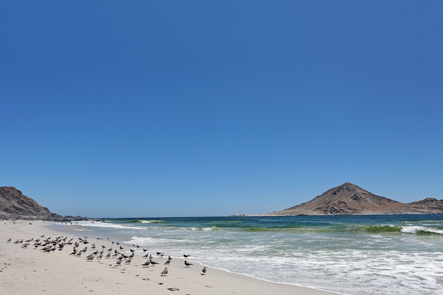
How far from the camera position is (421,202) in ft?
498

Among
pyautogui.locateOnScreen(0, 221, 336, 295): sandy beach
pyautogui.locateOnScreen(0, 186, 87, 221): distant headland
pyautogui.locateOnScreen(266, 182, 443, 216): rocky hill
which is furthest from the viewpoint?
pyautogui.locateOnScreen(266, 182, 443, 216): rocky hill

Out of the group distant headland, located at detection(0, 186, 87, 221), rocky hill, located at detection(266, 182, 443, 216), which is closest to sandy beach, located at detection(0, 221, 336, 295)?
distant headland, located at detection(0, 186, 87, 221)

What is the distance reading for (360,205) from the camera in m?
153

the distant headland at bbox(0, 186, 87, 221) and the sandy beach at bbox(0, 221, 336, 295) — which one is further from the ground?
the distant headland at bbox(0, 186, 87, 221)

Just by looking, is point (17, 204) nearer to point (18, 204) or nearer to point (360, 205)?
point (18, 204)

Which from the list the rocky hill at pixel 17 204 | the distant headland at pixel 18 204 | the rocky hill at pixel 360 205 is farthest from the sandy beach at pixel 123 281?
the rocky hill at pixel 360 205

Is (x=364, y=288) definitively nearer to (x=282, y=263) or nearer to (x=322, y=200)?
(x=282, y=263)

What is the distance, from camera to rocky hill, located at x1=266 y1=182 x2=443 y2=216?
14350 centimetres

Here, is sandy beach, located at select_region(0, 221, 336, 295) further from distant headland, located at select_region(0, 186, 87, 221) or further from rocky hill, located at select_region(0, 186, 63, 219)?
rocky hill, located at select_region(0, 186, 63, 219)

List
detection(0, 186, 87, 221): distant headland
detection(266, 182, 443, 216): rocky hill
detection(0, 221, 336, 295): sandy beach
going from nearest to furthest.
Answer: detection(0, 221, 336, 295): sandy beach
detection(0, 186, 87, 221): distant headland
detection(266, 182, 443, 216): rocky hill

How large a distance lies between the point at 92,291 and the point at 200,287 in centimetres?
266

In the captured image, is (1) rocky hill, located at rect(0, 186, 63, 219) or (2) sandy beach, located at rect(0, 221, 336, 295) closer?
(2) sandy beach, located at rect(0, 221, 336, 295)

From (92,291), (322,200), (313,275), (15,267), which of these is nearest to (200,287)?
(92,291)

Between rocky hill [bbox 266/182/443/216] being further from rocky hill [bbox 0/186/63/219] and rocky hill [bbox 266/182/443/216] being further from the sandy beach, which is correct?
the sandy beach
